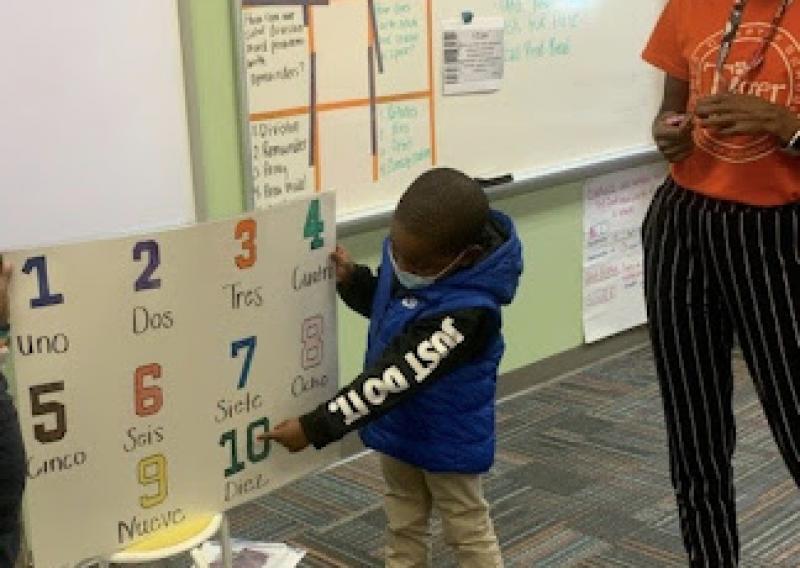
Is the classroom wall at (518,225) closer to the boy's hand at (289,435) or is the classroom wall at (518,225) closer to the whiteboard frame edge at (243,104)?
the whiteboard frame edge at (243,104)

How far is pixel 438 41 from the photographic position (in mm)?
3191

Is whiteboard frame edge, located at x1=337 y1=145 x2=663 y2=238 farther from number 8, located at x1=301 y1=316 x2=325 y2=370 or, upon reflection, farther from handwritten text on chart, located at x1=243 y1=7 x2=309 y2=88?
number 8, located at x1=301 y1=316 x2=325 y2=370

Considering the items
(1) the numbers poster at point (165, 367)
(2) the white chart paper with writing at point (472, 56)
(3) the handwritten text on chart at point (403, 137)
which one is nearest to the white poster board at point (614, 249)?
(2) the white chart paper with writing at point (472, 56)

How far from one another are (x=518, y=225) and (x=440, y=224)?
70.0 inches

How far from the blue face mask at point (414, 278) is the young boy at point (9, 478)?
84cm

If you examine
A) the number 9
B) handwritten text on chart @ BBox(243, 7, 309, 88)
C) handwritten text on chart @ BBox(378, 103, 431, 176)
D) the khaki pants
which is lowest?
the khaki pants

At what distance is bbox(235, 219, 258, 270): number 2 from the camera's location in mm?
1812

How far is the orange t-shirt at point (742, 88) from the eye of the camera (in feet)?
5.92

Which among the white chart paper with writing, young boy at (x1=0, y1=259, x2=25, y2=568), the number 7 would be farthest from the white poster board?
young boy at (x1=0, y1=259, x2=25, y2=568)

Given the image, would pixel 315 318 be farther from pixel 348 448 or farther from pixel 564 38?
pixel 564 38

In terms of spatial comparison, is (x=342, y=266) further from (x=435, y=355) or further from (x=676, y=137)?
(x=676, y=137)

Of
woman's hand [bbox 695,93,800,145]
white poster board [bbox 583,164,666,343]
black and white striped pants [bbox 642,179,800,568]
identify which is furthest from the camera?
white poster board [bbox 583,164,666,343]

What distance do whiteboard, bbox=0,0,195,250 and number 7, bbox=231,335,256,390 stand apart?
0.72 metres

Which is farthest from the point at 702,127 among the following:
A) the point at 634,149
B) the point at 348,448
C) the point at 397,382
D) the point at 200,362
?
the point at 634,149
